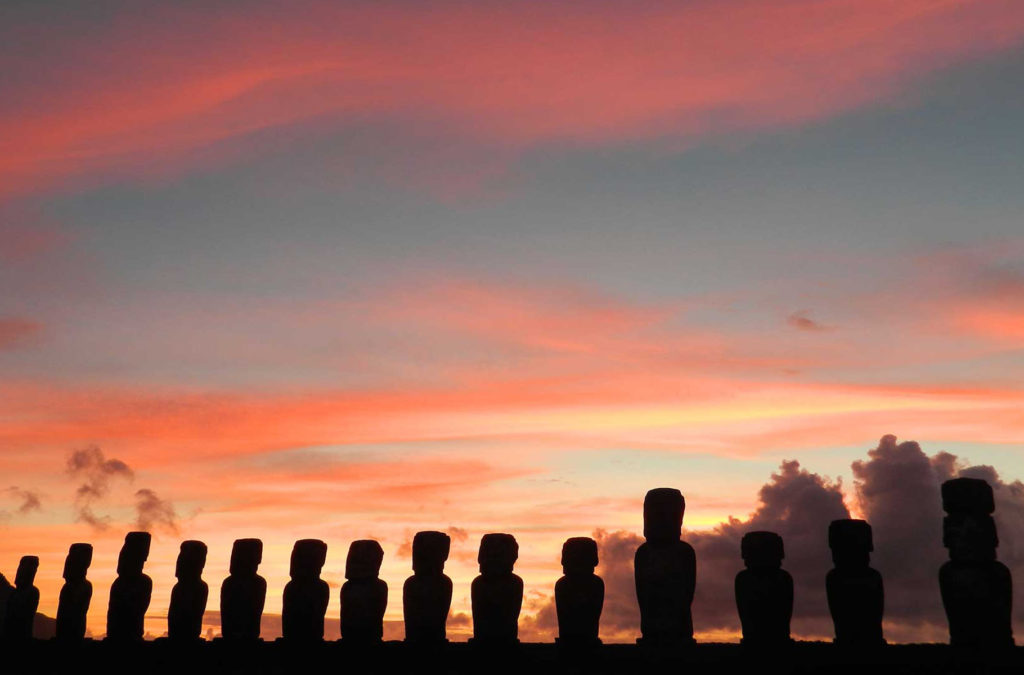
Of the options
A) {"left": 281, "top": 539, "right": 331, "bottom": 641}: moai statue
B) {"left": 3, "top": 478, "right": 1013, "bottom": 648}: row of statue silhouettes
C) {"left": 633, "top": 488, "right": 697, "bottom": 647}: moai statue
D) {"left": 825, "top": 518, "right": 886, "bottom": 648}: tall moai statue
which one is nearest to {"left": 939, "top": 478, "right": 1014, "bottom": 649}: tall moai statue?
{"left": 3, "top": 478, "right": 1013, "bottom": 648}: row of statue silhouettes

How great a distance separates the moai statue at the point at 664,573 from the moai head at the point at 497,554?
1.80 meters

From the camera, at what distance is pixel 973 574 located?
15.5 meters

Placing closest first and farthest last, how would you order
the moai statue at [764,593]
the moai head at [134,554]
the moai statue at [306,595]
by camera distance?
the moai statue at [764,593] < the moai statue at [306,595] < the moai head at [134,554]

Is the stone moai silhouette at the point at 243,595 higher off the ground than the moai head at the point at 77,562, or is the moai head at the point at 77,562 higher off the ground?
the moai head at the point at 77,562

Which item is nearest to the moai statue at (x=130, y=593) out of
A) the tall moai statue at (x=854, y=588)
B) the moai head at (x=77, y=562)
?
the moai head at (x=77, y=562)

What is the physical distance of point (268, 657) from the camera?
18.0 meters

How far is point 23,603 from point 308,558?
875 centimetres

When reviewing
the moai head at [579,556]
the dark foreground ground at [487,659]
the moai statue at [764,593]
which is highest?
the moai head at [579,556]

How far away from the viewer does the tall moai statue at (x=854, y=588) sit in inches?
610

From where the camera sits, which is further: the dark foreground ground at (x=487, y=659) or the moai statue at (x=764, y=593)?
the moai statue at (x=764, y=593)

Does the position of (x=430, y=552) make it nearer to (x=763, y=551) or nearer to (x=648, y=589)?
(x=648, y=589)

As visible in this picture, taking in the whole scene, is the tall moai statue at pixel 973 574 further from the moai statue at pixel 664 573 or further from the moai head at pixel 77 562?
the moai head at pixel 77 562

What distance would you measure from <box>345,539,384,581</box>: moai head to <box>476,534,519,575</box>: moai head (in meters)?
1.76

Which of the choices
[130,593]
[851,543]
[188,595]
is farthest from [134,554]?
[851,543]
